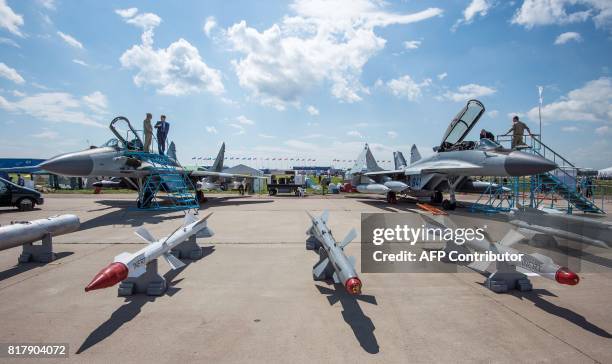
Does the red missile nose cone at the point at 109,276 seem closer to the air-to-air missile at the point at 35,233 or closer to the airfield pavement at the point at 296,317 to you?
the airfield pavement at the point at 296,317

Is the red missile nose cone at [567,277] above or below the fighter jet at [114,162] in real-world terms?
below

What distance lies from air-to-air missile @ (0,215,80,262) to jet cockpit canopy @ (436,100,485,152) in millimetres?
17088

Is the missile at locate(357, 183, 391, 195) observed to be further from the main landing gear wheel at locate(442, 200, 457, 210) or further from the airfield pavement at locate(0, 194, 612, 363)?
the airfield pavement at locate(0, 194, 612, 363)

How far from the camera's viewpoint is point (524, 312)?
4.56 metres

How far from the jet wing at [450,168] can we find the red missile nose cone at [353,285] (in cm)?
1189

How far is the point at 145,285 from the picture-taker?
5.23 m

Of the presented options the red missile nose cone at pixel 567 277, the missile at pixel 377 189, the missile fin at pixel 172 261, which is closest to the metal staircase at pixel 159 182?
the missile fin at pixel 172 261

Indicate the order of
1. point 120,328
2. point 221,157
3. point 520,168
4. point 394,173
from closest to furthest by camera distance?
point 120,328 < point 520,168 < point 394,173 < point 221,157

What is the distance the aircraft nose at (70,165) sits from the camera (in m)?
11.4

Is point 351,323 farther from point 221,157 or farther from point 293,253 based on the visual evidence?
point 221,157

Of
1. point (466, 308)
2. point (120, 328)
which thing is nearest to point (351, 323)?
point (466, 308)

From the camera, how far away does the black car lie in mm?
15156

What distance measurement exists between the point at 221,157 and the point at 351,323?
24.1m

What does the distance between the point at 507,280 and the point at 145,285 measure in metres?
6.46
